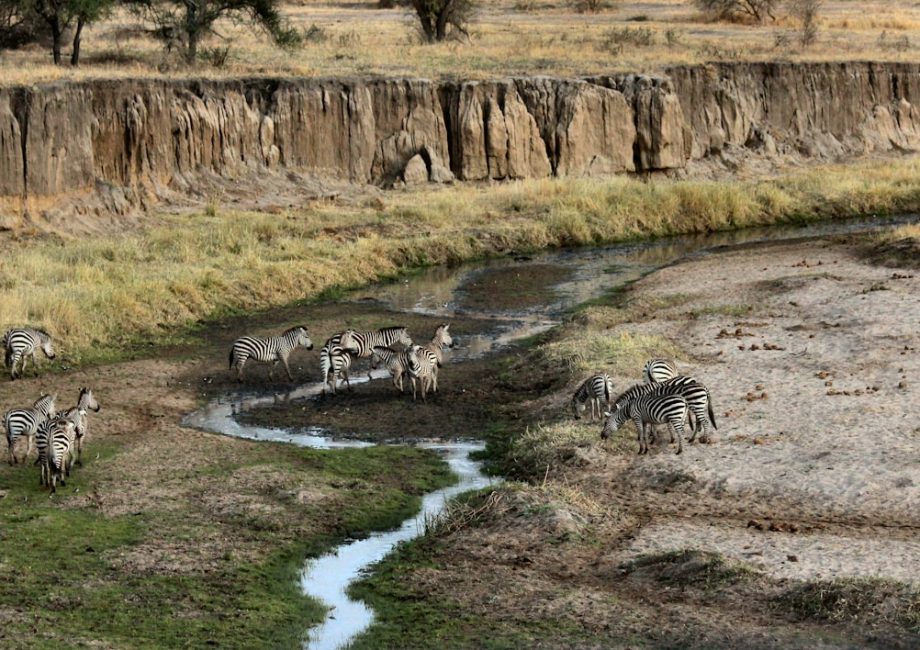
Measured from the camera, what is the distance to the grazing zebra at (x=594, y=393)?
22406mm

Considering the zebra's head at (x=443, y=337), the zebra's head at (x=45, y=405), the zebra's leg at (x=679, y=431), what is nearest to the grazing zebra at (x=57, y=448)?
the zebra's head at (x=45, y=405)

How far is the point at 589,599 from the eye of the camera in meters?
15.7

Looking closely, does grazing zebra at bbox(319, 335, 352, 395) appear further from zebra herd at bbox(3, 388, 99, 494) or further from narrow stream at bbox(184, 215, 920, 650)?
zebra herd at bbox(3, 388, 99, 494)

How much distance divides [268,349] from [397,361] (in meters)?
2.85

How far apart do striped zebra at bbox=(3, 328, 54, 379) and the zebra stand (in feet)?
17.2

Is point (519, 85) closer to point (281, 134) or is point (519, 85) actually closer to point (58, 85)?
point (281, 134)

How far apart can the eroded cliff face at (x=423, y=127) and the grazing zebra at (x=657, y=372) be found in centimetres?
1932

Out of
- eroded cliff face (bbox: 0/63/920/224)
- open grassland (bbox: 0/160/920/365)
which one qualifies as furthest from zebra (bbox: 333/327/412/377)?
eroded cliff face (bbox: 0/63/920/224)

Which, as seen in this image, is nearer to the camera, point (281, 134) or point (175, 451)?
point (175, 451)

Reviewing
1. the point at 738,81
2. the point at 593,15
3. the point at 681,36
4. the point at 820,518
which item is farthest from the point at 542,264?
the point at 593,15

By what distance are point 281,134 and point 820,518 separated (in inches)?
1164

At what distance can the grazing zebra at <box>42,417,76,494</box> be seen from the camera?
19.3 metres

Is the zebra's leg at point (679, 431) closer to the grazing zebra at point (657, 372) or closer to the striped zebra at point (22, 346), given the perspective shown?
the grazing zebra at point (657, 372)

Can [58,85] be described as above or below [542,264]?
above
